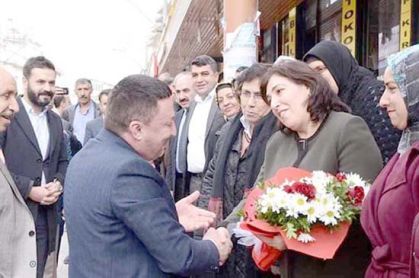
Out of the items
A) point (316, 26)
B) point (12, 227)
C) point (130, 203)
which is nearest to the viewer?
point (130, 203)

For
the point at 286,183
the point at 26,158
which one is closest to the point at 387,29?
the point at 26,158

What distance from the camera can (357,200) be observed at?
8.13ft

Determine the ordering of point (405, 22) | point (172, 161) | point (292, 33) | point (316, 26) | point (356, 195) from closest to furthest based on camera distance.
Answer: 1. point (356, 195)
2. point (172, 161)
3. point (405, 22)
4. point (316, 26)
5. point (292, 33)

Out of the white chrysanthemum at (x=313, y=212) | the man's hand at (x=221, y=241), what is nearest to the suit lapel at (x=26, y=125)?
the man's hand at (x=221, y=241)

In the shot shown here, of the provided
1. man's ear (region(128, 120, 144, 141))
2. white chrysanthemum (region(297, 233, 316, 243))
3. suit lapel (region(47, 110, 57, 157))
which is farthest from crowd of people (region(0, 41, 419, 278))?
suit lapel (region(47, 110, 57, 157))

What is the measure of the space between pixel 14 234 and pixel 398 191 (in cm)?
187

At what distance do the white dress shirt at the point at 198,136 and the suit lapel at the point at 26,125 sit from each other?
4.35 feet

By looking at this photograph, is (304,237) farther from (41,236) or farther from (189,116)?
(189,116)

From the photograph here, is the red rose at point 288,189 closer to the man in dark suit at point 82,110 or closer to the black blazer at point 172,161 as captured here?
the black blazer at point 172,161

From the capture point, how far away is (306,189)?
2.44 meters

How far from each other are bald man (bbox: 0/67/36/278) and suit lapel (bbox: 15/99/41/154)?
117cm

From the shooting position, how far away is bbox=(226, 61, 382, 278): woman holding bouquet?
8.70ft

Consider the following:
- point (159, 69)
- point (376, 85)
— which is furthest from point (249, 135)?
point (159, 69)

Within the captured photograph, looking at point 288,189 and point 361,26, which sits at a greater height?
point 361,26
